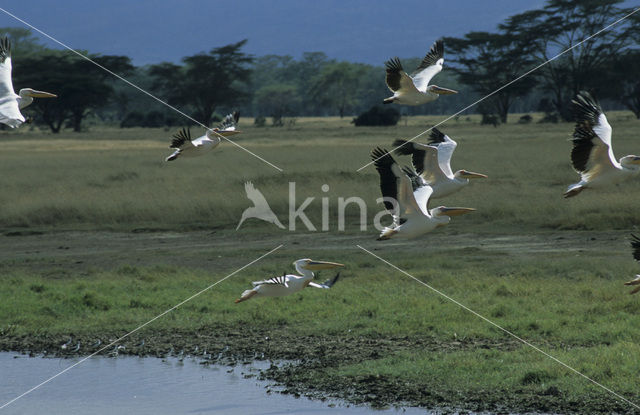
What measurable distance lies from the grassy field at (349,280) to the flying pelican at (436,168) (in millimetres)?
2259

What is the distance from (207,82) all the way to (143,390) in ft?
142

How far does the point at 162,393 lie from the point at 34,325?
3.88 m

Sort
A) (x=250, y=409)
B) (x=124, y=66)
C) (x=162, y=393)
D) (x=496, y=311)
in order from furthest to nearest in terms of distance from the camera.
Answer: (x=124, y=66)
(x=496, y=311)
(x=162, y=393)
(x=250, y=409)

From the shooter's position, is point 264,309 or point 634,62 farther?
point 634,62

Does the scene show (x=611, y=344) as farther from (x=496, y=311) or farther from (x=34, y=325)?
(x=34, y=325)

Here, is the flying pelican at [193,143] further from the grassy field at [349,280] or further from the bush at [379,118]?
the bush at [379,118]

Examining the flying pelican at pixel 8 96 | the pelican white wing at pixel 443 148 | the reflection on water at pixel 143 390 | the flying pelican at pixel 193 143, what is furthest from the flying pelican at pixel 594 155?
the flying pelican at pixel 8 96

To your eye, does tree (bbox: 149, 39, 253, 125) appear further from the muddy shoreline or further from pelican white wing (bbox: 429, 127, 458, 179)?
pelican white wing (bbox: 429, 127, 458, 179)

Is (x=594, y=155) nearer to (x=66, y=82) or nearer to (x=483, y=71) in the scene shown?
(x=66, y=82)

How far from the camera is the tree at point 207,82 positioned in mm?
53656

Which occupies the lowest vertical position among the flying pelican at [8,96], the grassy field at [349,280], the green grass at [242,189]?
the grassy field at [349,280]

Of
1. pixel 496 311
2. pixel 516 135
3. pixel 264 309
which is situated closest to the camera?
pixel 496 311

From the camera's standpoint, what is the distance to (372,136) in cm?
4834

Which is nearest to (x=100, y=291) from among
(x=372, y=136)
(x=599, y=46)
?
(x=372, y=136)
